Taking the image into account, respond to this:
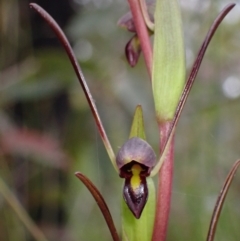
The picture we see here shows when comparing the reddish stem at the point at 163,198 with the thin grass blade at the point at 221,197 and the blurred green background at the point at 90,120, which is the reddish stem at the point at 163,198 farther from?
the blurred green background at the point at 90,120

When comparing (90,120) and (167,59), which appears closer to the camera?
(167,59)

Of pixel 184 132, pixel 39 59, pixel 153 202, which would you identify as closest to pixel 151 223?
pixel 153 202

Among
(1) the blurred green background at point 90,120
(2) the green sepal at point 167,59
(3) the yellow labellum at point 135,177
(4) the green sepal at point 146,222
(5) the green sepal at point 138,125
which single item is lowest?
(4) the green sepal at point 146,222

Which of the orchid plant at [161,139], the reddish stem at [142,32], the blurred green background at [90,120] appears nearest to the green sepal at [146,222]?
the orchid plant at [161,139]

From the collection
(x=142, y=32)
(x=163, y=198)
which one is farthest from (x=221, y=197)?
(x=142, y=32)

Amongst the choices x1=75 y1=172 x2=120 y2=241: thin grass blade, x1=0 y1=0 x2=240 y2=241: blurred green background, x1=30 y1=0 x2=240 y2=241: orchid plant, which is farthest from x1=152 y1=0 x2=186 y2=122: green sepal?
x1=0 y1=0 x2=240 y2=241: blurred green background

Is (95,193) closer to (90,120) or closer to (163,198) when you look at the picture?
(163,198)

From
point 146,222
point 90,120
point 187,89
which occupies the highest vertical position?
point 90,120

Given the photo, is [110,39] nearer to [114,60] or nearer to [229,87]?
[114,60]

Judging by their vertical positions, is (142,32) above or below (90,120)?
below
